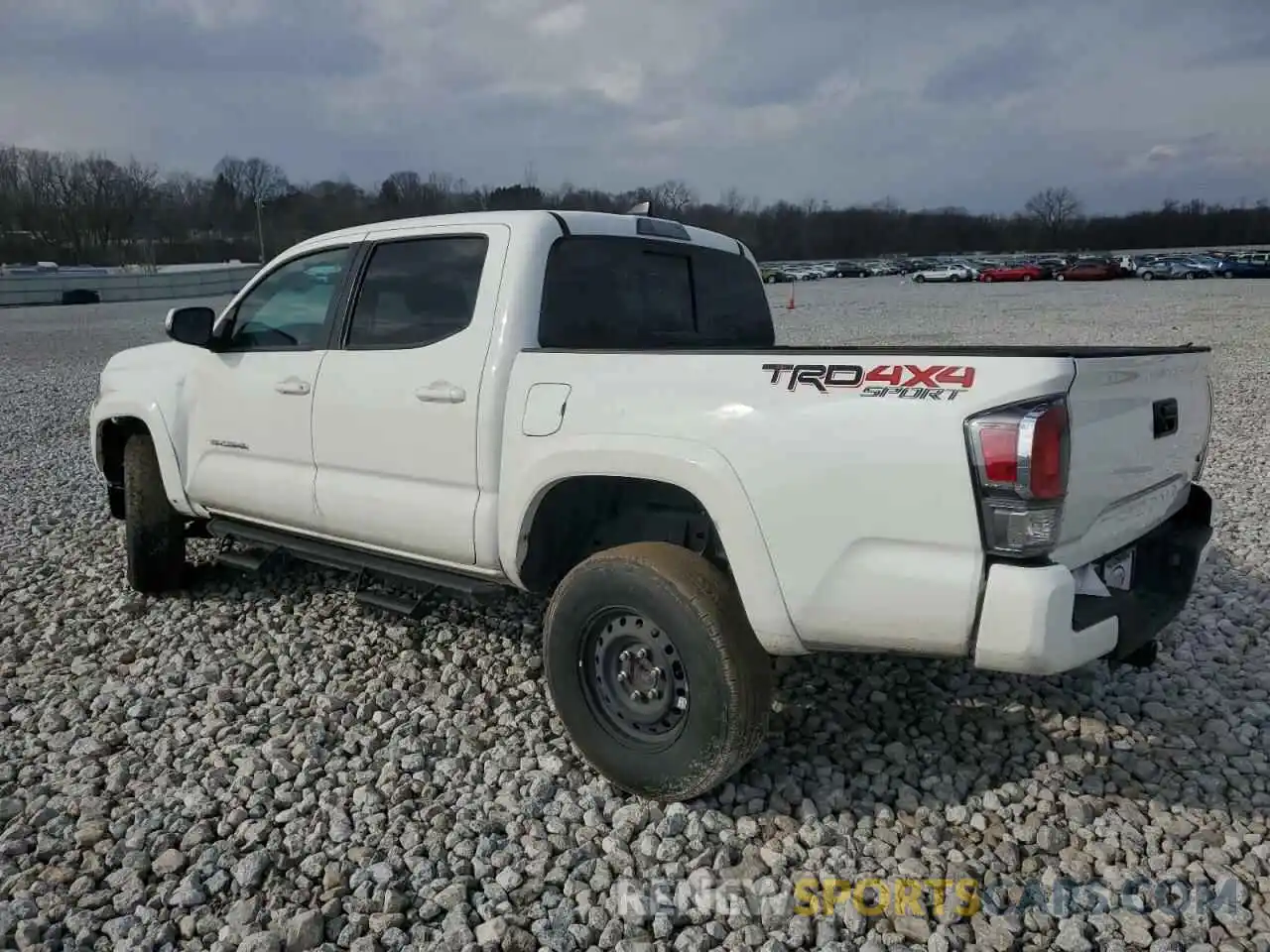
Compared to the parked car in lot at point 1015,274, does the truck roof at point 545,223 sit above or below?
below

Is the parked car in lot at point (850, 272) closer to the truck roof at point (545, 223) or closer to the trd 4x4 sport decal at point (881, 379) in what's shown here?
the truck roof at point (545, 223)

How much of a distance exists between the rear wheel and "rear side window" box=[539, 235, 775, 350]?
3.42ft

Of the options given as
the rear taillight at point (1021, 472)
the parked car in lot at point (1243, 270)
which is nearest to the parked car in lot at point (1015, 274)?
the parked car in lot at point (1243, 270)

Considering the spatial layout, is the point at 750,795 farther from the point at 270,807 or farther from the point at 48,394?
the point at 48,394

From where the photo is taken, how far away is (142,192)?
94438mm

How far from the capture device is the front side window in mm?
4410

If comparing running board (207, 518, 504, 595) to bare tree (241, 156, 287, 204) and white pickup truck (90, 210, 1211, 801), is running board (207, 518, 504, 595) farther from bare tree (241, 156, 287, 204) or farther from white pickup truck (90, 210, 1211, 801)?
bare tree (241, 156, 287, 204)

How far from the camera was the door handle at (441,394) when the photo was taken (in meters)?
3.70

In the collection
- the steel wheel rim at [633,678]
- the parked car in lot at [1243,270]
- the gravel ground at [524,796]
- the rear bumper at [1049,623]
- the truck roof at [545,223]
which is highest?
the parked car in lot at [1243,270]

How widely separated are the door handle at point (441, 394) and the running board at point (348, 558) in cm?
73

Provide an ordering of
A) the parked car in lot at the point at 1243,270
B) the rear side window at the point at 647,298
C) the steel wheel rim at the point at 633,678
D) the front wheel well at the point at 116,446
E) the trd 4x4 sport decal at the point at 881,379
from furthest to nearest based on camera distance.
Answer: the parked car in lot at the point at 1243,270, the front wheel well at the point at 116,446, the rear side window at the point at 647,298, the steel wheel rim at the point at 633,678, the trd 4x4 sport decal at the point at 881,379

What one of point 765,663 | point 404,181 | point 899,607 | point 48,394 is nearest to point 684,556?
point 765,663

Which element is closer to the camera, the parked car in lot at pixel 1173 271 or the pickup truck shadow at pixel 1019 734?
the pickup truck shadow at pixel 1019 734

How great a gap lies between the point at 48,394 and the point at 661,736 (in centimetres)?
1455
